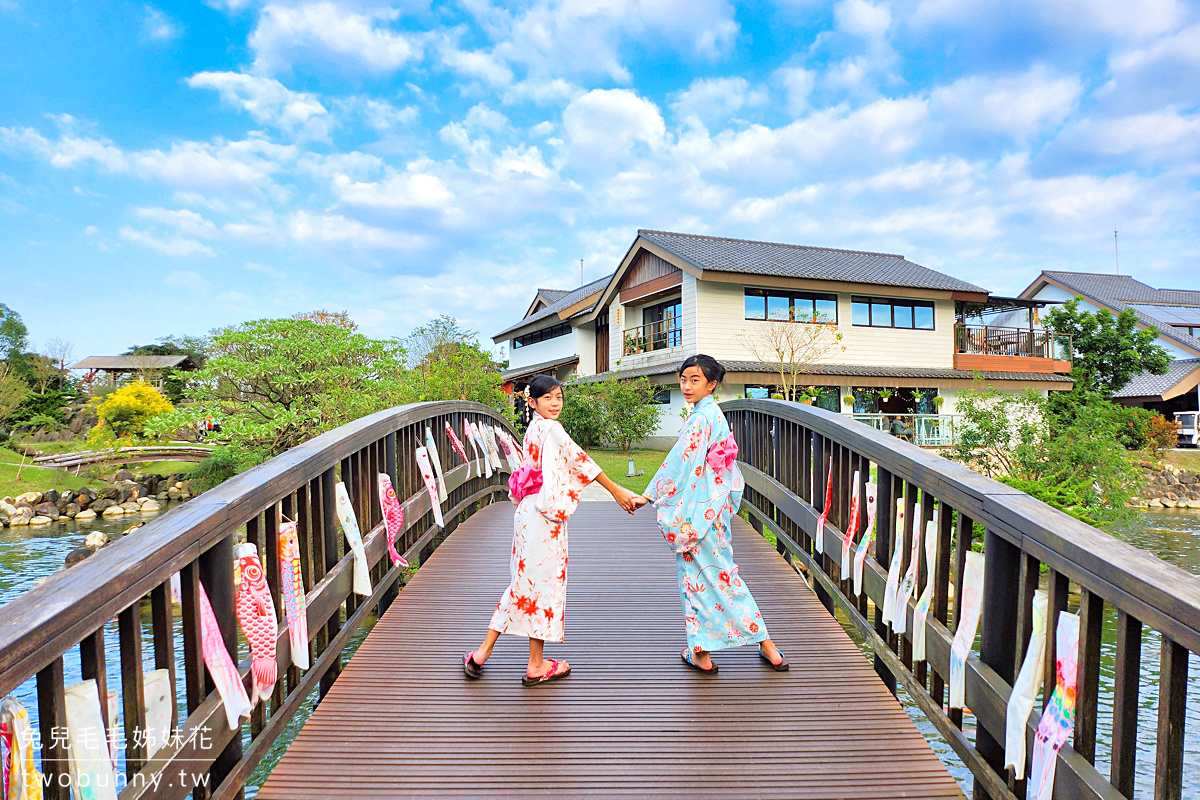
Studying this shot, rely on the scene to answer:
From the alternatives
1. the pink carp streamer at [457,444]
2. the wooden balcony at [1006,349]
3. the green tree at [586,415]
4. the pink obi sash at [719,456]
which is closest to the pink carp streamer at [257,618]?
the pink obi sash at [719,456]

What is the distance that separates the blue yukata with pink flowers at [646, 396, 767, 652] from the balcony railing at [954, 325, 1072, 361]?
21.8 meters

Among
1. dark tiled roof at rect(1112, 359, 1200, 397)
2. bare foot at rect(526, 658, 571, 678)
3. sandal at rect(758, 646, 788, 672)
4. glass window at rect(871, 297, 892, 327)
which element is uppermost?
glass window at rect(871, 297, 892, 327)

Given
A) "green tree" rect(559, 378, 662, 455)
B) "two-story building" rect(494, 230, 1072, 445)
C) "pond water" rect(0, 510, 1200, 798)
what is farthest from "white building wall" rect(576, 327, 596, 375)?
"pond water" rect(0, 510, 1200, 798)

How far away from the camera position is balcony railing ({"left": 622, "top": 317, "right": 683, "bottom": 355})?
21156 millimetres

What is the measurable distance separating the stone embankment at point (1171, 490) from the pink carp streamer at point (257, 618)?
765 inches

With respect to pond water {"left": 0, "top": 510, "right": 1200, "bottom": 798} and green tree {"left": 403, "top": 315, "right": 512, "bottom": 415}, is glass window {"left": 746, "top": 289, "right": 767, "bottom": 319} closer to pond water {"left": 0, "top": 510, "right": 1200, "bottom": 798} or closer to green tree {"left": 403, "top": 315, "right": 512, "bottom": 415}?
green tree {"left": 403, "top": 315, "right": 512, "bottom": 415}

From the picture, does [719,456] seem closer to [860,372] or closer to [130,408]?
[860,372]

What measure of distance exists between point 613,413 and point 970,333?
12312 millimetres

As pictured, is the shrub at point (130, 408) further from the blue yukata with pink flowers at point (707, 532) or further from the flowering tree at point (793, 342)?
the blue yukata with pink flowers at point (707, 532)

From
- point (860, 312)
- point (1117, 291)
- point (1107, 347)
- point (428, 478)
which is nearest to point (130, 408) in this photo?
point (860, 312)

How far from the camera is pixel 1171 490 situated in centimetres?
1830

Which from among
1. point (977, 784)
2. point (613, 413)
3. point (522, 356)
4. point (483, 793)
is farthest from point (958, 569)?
point (522, 356)

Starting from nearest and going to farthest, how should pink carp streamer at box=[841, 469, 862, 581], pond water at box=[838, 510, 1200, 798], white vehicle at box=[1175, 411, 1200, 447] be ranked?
pink carp streamer at box=[841, 469, 862, 581]
pond water at box=[838, 510, 1200, 798]
white vehicle at box=[1175, 411, 1200, 447]

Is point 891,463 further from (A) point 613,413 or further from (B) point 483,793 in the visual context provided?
(A) point 613,413
